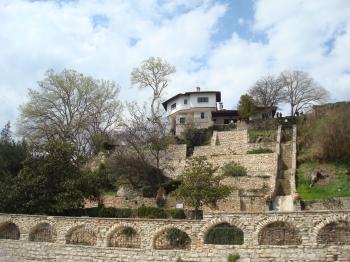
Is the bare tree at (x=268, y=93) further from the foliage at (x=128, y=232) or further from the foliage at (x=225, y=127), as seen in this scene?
the foliage at (x=128, y=232)

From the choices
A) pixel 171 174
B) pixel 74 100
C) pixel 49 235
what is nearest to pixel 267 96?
pixel 171 174

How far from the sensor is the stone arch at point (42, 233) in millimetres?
20172

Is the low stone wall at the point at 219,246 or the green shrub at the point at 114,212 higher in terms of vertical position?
the green shrub at the point at 114,212

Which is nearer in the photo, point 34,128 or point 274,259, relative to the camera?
point 274,259

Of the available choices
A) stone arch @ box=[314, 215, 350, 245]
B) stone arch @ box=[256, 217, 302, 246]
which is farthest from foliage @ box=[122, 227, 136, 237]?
stone arch @ box=[314, 215, 350, 245]

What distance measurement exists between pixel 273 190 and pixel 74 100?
23.9 m

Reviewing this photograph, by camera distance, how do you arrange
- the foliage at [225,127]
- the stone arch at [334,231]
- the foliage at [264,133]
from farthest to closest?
the foliage at [225,127]
the foliage at [264,133]
the stone arch at [334,231]

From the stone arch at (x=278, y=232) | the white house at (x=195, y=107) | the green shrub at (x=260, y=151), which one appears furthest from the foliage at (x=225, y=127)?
the stone arch at (x=278, y=232)

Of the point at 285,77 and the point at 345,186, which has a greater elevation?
the point at 285,77

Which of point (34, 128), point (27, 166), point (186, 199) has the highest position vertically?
point (34, 128)

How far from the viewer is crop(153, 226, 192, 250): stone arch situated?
57.8 ft

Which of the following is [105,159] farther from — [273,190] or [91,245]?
[91,245]

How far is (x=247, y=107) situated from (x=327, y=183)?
17716 millimetres

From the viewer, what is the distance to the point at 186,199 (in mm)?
26297
